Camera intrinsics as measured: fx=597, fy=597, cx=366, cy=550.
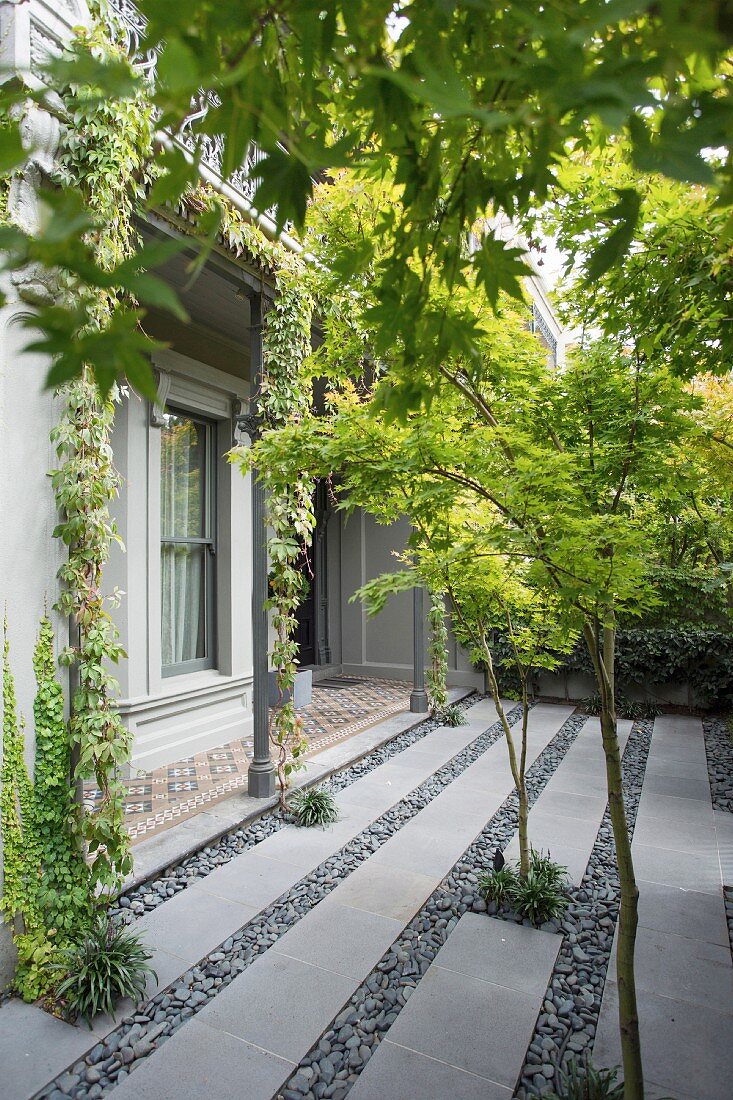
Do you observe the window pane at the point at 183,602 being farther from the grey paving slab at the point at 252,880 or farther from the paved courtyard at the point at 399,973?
the grey paving slab at the point at 252,880

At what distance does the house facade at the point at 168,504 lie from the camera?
257cm

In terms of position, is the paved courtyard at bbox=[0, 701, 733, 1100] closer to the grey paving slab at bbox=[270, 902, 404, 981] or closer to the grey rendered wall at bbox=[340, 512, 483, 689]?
the grey paving slab at bbox=[270, 902, 404, 981]

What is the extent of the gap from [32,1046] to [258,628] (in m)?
2.54

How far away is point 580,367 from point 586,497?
1.69 ft

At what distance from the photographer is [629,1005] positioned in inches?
71.0

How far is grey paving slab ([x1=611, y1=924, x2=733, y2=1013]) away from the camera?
8.06ft

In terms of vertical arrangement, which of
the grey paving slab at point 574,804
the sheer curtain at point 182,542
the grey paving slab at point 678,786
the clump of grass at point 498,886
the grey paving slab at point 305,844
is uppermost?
the sheer curtain at point 182,542

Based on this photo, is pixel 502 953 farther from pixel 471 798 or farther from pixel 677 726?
pixel 677 726

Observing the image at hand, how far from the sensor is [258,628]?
14.3ft

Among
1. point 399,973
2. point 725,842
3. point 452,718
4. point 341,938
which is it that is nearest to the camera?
point 399,973

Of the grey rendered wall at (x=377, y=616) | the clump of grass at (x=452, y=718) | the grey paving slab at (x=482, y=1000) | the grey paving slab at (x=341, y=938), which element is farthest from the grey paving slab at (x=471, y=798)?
the grey rendered wall at (x=377, y=616)

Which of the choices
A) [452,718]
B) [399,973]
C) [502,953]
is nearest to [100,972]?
[399,973]

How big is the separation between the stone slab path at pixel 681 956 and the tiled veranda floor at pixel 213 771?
2720 millimetres

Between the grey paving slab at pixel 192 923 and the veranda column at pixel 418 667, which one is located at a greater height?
the veranda column at pixel 418 667
